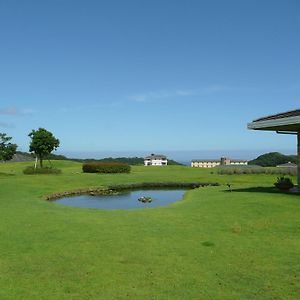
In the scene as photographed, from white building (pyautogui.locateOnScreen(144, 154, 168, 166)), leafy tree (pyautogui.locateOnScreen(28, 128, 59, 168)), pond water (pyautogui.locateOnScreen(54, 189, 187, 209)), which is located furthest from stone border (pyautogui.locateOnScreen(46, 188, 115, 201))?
white building (pyautogui.locateOnScreen(144, 154, 168, 166))

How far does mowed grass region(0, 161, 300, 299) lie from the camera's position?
6465mm

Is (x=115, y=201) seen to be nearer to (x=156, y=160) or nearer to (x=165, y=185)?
(x=165, y=185)

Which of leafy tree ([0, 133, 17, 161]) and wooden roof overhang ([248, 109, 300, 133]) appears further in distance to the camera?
leafy tree ([0, 133, 17, 161])

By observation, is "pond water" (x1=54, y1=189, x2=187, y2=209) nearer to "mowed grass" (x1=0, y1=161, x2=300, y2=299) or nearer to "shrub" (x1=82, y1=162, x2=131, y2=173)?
"mowed grass" (x1=0, y1=161, x2=300, y2=299)

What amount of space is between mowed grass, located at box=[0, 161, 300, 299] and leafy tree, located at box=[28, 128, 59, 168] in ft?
122

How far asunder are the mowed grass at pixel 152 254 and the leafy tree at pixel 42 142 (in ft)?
122

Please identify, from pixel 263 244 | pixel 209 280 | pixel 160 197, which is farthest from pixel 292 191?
pixel 209 280

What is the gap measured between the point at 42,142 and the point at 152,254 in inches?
1748

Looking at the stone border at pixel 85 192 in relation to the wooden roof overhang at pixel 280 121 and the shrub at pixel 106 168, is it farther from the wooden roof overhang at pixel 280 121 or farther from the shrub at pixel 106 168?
the shrub at pixel 106 168

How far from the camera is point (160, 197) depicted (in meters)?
26.2

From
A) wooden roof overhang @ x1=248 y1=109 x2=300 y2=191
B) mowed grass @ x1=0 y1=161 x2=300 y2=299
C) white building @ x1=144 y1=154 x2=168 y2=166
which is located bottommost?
mowed grass @ x1=0 y1=161 x2=300 y2=299

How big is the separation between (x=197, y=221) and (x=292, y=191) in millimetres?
10613

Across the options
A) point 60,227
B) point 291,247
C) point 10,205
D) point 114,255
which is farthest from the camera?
point 10,205

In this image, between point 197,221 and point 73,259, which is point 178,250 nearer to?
point 73,259
